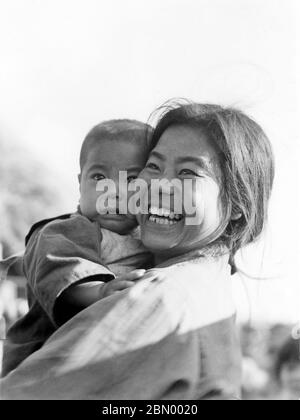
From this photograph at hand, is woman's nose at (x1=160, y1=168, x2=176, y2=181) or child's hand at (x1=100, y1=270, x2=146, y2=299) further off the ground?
woman's nose at (x1=160, y1=168, x2=176, y2=181)

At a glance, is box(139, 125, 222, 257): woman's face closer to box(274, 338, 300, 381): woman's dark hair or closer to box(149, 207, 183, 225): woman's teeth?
box(149, 207, 183, 225): woman's teeth

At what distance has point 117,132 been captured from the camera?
178 centimetres

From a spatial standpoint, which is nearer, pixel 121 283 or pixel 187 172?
pixel 121 283

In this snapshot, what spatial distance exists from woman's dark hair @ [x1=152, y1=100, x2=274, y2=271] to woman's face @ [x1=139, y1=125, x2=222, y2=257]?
2 centimetres

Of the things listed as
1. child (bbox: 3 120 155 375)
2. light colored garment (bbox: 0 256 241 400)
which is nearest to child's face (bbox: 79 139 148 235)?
child (bbox: 3 120 155 375)

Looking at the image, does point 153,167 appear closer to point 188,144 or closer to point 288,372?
point 188,144

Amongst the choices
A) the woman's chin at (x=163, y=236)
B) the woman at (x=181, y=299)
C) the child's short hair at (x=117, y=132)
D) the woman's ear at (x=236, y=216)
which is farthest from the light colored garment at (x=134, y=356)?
the child's short hair at (x=117, y=132)

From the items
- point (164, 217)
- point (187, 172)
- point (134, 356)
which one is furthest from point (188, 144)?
point (134, 356)

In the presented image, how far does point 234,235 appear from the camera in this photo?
5.67 feet

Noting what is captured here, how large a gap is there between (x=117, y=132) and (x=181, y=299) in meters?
0.45

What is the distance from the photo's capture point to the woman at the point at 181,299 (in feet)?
4.97

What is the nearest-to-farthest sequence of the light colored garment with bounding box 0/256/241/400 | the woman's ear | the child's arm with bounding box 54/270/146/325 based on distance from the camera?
1. the light colored garment with bounding box 0/256/241/400
2. the child's arm with bounding box 54/270/146/325
3. the woman's ear

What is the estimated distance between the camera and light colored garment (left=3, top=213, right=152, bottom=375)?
1636 millimetres

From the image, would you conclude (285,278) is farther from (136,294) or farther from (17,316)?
(17,316)
